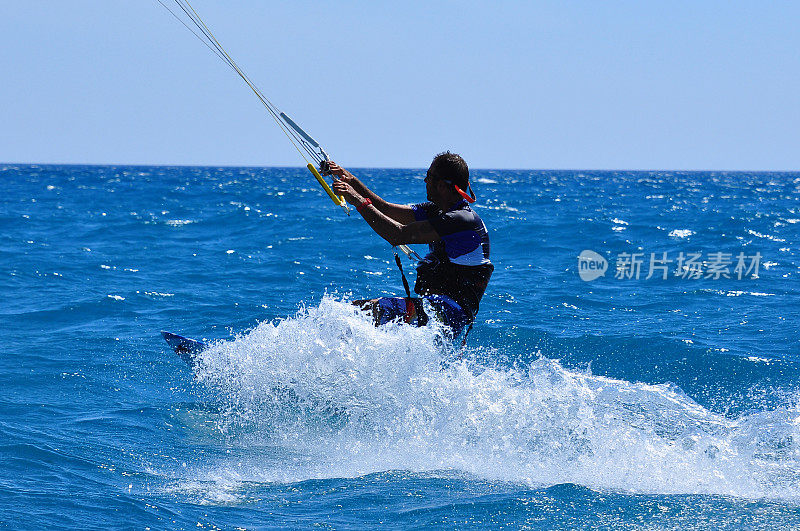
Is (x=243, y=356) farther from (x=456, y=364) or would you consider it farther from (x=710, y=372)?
(x=710, y=372)

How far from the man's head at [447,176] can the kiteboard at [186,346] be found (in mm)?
2575

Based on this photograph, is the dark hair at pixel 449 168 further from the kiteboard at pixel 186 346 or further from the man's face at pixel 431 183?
the kiteboard at pixel 186 346

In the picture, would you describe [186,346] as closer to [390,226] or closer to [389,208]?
[389,208]

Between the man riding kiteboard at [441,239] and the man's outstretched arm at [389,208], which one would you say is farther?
the man's outstretched arm at [389,208]

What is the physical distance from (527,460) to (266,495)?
5.46 feet

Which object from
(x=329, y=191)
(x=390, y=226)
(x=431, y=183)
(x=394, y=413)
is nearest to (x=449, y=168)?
(x=431, y=183)

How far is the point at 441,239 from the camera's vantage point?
5879mm

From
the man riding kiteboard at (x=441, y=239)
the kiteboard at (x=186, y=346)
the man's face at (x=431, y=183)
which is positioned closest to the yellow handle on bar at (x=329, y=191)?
the man riding kiteboard at (x=441, y=239)

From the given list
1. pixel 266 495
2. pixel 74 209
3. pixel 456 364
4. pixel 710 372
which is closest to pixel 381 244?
pixel 710 372

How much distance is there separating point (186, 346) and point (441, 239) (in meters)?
2.63

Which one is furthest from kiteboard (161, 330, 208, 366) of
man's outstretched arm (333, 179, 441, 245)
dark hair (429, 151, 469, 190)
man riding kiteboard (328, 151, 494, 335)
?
dark hair (429, 151, 469, 190)

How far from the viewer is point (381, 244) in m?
17.7

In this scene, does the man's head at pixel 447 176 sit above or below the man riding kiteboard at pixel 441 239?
above

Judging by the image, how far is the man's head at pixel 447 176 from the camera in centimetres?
579
